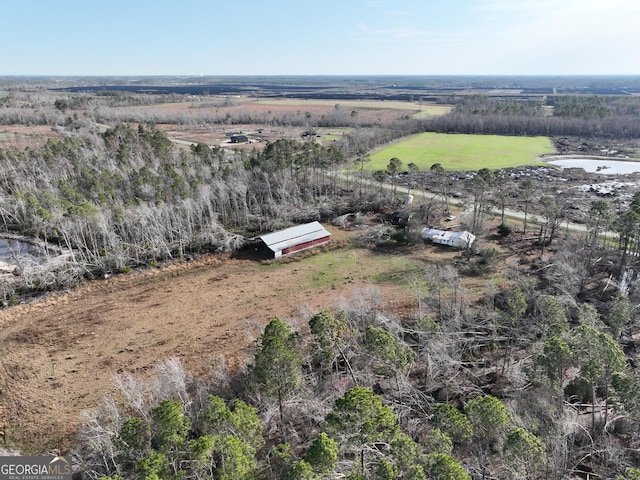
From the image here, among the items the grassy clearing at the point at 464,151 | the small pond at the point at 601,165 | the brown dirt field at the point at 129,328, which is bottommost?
the brown dirt field at the point at 129,328

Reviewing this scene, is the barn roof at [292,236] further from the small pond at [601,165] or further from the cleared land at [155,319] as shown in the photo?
the small pond at [601,165]

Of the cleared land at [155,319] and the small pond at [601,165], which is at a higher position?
the small pond at [601,165]

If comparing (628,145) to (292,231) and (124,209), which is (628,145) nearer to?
(292,231)

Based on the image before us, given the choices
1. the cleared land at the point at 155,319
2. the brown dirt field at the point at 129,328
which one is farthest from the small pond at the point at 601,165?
the brown dirt field at the point at 129,328

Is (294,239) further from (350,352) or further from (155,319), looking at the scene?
(350,352)

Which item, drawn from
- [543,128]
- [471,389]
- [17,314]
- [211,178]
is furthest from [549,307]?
[543,128]

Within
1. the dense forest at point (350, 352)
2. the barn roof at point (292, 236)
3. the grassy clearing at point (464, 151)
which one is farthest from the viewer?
the grassy clearing at point (464, 151)
